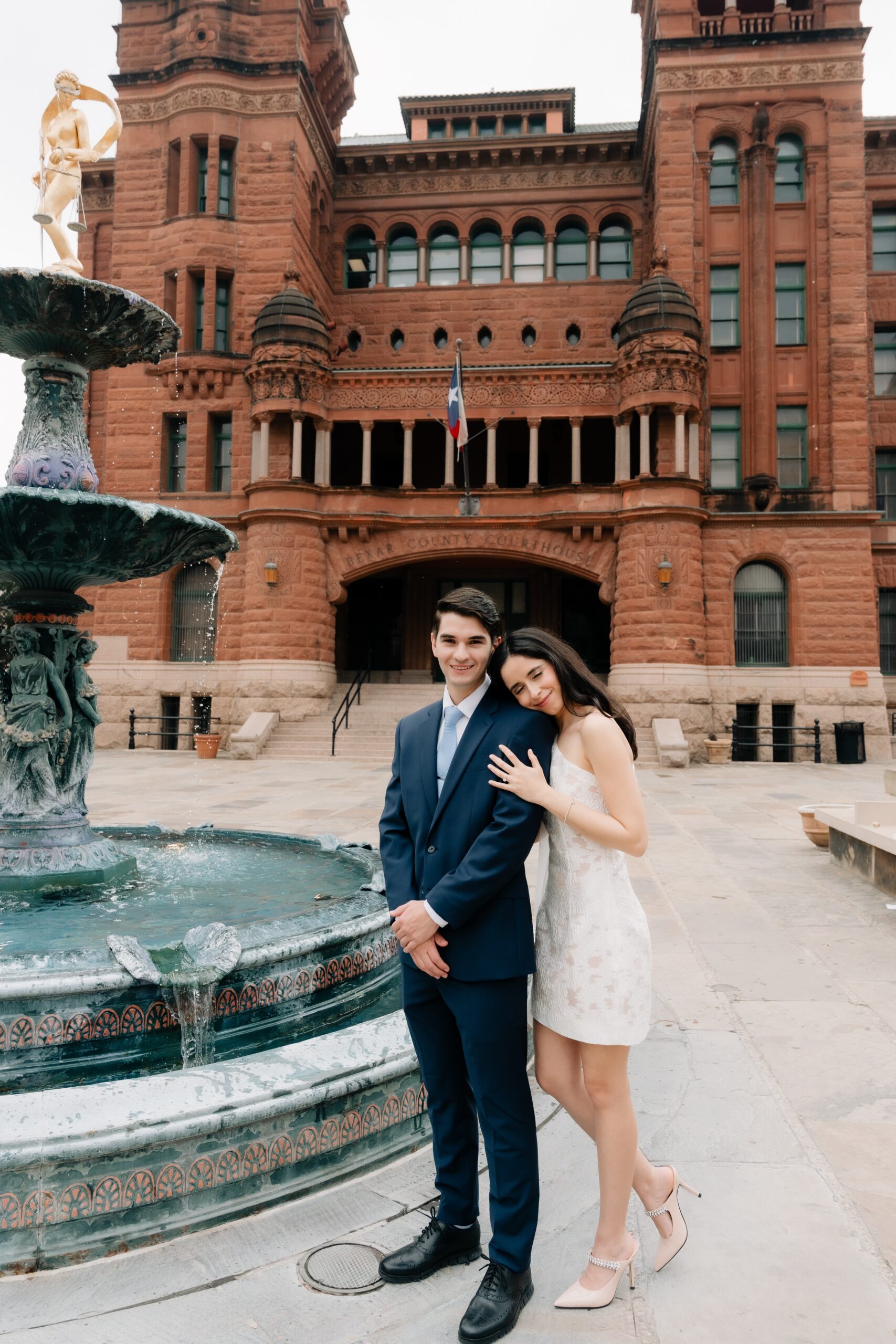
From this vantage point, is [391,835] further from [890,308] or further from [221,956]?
[890,308]

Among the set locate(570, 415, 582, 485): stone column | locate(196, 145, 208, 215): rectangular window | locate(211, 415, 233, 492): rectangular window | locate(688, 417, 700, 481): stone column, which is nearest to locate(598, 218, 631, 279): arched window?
locate(570, 415, 582, 485): stone column

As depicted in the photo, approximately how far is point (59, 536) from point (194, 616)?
2193cm

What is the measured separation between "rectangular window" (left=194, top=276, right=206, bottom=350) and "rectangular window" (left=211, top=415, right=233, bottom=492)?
234 cm

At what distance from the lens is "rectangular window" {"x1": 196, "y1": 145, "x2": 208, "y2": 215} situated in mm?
27375

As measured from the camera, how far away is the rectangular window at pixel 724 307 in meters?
26.6

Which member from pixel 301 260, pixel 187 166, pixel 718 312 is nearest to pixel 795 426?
pixel 718 312

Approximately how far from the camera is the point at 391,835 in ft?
8.55

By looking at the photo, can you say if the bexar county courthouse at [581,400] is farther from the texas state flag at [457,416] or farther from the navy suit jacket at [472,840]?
the navy suit jacket at [472,840]

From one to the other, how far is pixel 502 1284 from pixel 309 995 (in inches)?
83.4

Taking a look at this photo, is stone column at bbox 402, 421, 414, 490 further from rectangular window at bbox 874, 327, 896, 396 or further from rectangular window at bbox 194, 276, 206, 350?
rectangular window at bbox 874, 327, 896, 396

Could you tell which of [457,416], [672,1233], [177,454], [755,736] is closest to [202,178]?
[177,454]

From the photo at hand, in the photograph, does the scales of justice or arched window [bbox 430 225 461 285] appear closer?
the scales of justice

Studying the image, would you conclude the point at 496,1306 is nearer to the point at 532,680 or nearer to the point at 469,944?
the point at 469,944

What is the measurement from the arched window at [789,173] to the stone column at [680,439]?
8.17 metres
